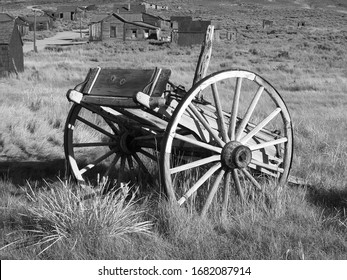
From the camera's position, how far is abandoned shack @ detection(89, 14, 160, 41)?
55438mm

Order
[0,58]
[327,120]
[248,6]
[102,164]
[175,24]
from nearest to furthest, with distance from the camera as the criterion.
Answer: [102,164] → [327,120] → [0,58] → [175,24] → [248,6]

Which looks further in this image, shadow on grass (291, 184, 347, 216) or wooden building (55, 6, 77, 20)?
wooden building (55, 6, 77, 20)

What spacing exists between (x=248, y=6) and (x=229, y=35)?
246 ft

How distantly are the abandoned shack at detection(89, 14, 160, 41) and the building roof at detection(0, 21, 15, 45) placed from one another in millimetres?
33535

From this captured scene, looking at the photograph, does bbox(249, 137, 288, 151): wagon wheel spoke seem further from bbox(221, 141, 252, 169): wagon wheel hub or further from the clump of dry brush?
the clump of dry brush

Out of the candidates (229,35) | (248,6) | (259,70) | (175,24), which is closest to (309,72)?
(259,70)

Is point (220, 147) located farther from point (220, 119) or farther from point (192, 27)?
point (192, 27)

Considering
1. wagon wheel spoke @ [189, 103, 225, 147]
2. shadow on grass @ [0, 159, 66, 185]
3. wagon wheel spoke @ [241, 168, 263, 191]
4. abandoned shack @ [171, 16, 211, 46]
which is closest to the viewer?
wagon wheel spoke @ [189, 103, 225, 147]

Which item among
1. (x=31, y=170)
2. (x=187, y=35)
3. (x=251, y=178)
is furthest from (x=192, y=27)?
(x=251, y=178)

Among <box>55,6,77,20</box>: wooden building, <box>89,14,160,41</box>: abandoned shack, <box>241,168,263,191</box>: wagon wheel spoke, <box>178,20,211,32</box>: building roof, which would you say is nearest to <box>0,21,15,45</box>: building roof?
<box>241,168,263,191</box>: wagon wheel spoke

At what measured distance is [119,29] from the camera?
5588 centimetres

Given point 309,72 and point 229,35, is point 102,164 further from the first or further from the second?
point 229,35

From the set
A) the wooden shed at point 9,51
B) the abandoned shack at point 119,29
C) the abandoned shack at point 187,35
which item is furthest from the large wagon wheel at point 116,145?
the abandoned shack at point 119,29

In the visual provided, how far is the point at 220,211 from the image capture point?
13.8 ft
